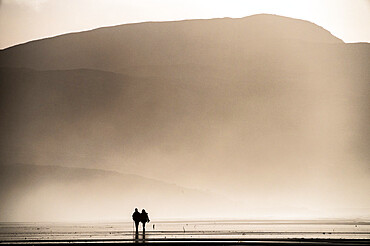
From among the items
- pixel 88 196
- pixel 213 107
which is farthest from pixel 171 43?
pixel 88 196

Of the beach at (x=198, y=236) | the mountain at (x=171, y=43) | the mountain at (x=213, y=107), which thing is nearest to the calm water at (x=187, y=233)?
the beach at (x=198, y=236)

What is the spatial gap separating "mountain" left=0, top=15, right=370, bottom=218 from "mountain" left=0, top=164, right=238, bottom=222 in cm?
109

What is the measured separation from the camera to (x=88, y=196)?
174 ft

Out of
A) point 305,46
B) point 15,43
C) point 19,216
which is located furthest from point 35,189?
point 305,46

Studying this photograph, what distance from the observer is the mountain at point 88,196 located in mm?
46875

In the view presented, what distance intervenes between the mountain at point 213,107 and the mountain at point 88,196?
1086mm

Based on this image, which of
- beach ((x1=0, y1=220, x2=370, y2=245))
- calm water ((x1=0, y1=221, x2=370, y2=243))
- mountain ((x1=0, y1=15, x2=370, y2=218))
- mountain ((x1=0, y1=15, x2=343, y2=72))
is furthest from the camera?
mountain ((x1=0, y1=15, x2=370, y2=218))

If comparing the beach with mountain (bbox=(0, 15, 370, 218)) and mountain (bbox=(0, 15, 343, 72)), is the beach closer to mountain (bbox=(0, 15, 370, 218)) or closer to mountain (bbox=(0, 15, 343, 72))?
mountain (bbox=(0, 15, 370, 218))

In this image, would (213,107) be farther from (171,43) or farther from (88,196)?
(88,196)

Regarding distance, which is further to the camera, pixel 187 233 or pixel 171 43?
pixel 171 43

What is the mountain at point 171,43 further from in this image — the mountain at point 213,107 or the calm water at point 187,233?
the calm water at point 187,233

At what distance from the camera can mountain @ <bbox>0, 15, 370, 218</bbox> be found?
46.9 metres

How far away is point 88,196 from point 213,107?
37.8ft

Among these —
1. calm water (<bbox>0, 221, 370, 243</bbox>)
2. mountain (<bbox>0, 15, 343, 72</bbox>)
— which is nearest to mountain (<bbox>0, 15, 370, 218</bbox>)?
mountain (<bbox>0, 15, 343, 72</bbox>)
